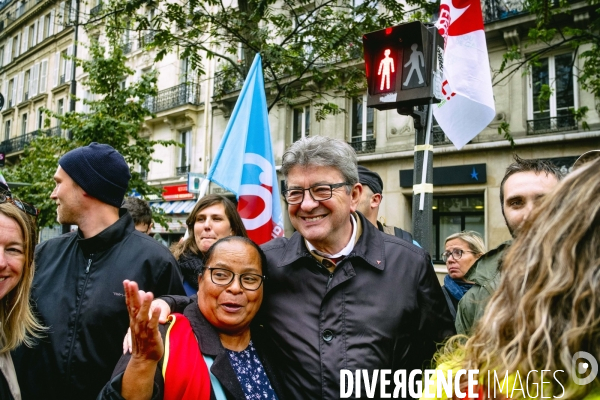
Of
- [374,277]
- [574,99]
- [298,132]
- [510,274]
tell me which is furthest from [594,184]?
[298,132]

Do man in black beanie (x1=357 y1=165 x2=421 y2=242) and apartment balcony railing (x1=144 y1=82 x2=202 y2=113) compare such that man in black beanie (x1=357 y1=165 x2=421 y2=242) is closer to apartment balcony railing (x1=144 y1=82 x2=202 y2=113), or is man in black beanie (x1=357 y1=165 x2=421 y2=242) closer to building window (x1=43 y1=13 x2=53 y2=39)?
apartment balcony railing (x1=144 y1=82 x2=202 y2=113)

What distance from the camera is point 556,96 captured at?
12.3 m

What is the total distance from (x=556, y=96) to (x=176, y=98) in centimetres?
1537

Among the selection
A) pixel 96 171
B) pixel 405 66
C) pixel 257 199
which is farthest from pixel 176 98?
pixel 96 171

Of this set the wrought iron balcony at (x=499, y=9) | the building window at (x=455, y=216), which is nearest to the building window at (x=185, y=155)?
the building window at (x=455, y=216)

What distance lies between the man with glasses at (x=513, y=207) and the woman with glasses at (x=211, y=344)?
967 millimetres

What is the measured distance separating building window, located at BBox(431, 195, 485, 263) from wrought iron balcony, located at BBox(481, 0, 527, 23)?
5.00 metres

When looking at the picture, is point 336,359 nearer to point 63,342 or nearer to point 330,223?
point 330,223

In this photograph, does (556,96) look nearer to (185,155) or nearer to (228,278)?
(228,278)

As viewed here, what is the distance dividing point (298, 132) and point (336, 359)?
15708mm

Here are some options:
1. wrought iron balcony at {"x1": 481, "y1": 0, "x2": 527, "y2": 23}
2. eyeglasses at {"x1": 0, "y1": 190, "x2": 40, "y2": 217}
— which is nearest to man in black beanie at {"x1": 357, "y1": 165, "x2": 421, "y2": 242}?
eyeglasses at {"x1": 0, "y1": 190, "x2": 40, "y2": 217}

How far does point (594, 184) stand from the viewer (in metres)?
1.05

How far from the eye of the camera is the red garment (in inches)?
69.7

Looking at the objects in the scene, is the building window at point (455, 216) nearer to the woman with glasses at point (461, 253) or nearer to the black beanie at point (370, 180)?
the woman with glasses at point (461, 253)
